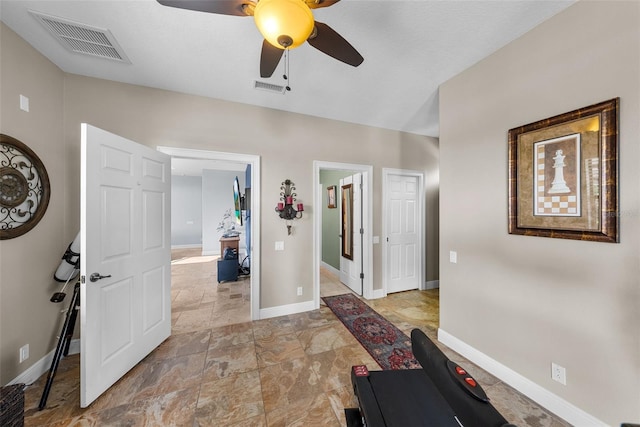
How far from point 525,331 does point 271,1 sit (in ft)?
8.96

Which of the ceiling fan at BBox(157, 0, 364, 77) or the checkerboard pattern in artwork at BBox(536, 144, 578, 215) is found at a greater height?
the ceiling fan at BBox(157, 0, 364, 77)

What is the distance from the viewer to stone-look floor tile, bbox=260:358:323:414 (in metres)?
1.69

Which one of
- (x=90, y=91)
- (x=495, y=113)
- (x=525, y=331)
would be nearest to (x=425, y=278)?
(x=525, y=331)

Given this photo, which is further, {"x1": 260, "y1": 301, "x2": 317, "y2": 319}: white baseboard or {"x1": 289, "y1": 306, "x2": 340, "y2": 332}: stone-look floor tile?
{"x1": 260, "y1": 301, "x2": 317, "y2": 319}: white baseboard

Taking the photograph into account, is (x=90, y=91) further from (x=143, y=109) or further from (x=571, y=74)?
(x=571, y=74)

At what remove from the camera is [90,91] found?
232cm

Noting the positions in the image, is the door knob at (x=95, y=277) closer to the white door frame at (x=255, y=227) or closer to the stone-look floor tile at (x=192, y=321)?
the stone-look floor tile at (x=192, y=321)

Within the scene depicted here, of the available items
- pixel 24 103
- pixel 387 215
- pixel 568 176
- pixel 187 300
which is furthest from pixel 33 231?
pixel 568 176

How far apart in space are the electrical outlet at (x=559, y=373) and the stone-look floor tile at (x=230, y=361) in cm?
234

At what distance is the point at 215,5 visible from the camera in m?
1.07

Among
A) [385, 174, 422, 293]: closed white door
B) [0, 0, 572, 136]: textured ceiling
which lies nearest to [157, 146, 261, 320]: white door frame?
[0, 0, 572, 136]: textured ceiling

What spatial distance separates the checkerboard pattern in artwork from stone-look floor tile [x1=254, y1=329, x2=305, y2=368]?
7.95ft

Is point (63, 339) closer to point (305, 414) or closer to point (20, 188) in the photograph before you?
point (20, 188)

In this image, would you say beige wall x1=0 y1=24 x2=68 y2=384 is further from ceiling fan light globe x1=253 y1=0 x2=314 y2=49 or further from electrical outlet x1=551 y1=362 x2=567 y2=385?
electrical outlet x1=551 y1=362 x2=567 y2=385
